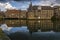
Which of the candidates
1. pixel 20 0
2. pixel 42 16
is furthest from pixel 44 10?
pixel 20 0

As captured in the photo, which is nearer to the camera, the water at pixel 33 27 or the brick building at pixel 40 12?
the water at pixel 33 27

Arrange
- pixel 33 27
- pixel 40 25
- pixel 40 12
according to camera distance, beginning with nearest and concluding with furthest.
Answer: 1. pixel 33 27
2. pixel 40 25
3. pixel 40 12

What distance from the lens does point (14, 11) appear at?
2.90 m

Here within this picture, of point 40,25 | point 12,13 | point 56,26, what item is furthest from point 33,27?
point 12,13

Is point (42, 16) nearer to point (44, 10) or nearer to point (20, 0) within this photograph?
point (44, 10)

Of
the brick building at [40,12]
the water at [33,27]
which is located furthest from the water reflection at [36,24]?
the brick building at [40,12]

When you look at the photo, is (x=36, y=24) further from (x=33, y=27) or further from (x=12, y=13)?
(x=12, y=13)

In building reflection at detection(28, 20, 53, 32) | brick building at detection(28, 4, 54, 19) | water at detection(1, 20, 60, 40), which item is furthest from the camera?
brick building at detection(28, 4, 54, 19)

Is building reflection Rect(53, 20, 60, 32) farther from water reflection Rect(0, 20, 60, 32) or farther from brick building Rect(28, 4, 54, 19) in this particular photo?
brick building Rect(28, 4, 54, 19)

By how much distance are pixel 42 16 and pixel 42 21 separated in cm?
11

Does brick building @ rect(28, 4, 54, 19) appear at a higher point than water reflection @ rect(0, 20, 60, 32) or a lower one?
higher

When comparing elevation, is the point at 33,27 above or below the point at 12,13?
below

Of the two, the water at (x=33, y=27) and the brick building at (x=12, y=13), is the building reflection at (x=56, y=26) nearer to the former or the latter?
the water at (x=33, y=27)

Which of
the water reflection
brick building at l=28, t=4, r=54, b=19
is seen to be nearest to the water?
the water reflection
